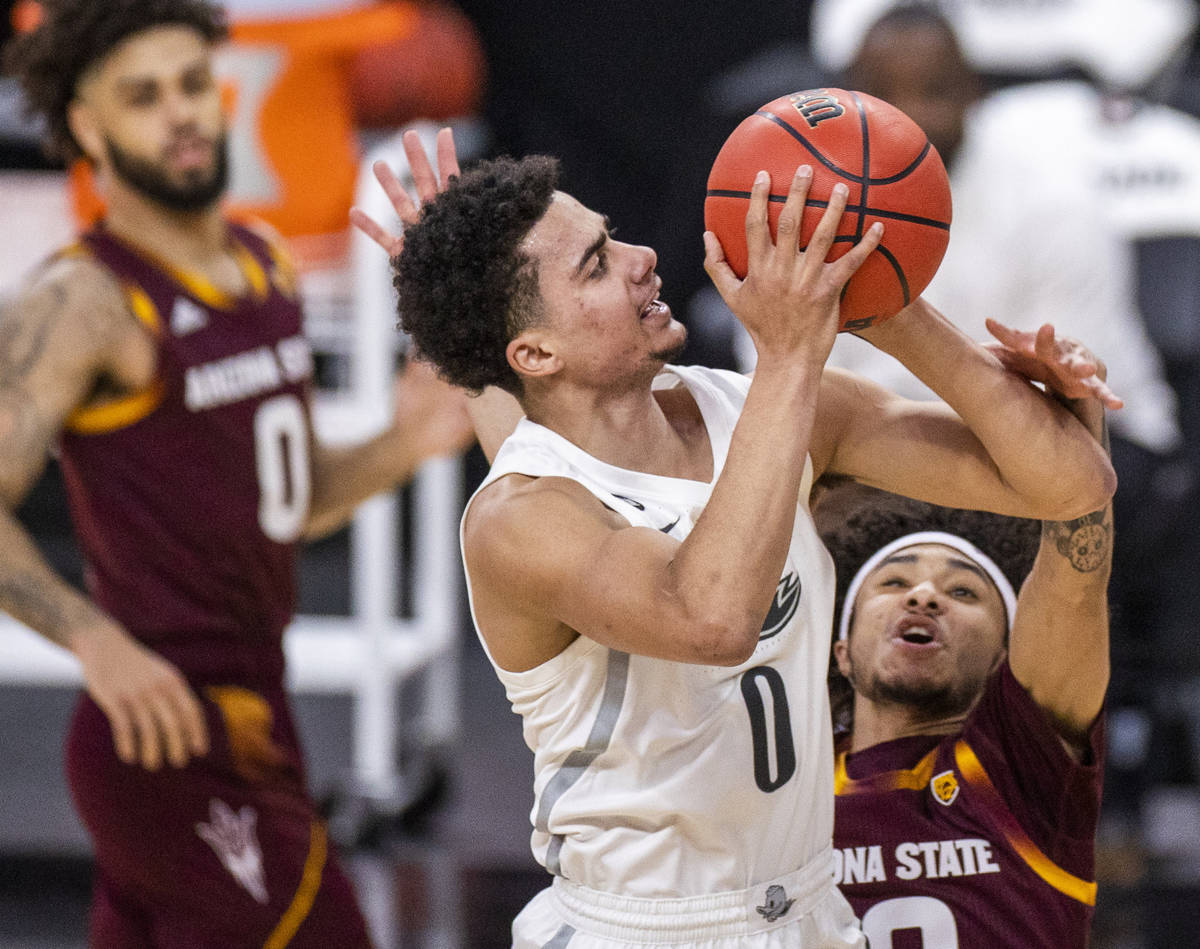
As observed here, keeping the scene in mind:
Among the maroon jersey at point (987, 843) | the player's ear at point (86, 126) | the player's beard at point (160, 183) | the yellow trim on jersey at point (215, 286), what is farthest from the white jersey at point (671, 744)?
the player's ear at point (86, 126)

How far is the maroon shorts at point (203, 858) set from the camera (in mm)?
3074

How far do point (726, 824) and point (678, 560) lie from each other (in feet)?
1.32

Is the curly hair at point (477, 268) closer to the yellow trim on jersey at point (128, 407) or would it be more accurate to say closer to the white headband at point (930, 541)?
the white headband at point (930, 541)

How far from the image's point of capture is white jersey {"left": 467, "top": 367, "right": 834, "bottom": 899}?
204 cm

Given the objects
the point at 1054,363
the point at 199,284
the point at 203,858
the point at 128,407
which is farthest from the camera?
the point at 199,284

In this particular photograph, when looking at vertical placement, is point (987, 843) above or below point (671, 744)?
below

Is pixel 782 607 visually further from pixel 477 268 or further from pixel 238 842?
pixel 238 842

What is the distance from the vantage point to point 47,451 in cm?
316

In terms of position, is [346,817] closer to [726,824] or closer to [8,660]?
[8,660]

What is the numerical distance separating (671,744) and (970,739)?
52 centimetres

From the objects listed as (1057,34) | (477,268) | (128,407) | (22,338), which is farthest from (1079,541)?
(1057,34)

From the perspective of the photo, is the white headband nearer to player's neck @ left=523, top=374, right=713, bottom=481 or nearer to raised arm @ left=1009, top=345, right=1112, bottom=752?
raised arm @ left=1009, top=345, right=1112, bottom=752

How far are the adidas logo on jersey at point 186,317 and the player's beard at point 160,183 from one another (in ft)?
0.78

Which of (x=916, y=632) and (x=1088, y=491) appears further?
(x=916, y=632)
